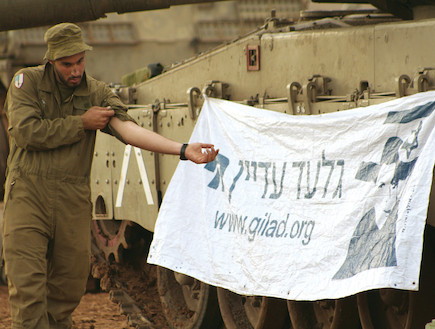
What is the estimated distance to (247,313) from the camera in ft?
20.2

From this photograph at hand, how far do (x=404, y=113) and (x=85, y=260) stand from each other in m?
1.70

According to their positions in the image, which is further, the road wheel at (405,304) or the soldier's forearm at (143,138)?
the road wheel at (405,304)

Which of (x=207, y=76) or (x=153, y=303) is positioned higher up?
(x=207, y=76)

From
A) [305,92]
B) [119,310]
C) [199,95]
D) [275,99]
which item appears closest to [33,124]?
[305,92]

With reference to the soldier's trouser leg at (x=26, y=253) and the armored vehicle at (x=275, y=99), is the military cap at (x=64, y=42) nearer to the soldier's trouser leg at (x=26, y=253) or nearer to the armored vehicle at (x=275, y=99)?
the soldier's trouser leg at (x=26, y=253)

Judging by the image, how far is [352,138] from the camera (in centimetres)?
480

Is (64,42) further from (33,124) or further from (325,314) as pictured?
(325,314)

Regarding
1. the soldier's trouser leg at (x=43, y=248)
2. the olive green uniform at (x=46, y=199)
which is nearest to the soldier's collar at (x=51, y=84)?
the olive green uniform at (x=46, y=199)

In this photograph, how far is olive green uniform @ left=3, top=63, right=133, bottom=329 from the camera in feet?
14.1

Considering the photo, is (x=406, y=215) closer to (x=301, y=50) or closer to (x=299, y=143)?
(x=299, y=143)

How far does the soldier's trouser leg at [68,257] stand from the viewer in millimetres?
4391

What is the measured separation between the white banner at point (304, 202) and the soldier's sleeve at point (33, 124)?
1.32m

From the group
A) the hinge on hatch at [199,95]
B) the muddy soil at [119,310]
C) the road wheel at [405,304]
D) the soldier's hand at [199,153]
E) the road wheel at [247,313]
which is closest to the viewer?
the soldier's hand at [199,153]

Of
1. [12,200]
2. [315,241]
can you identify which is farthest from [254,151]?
[12,200]
